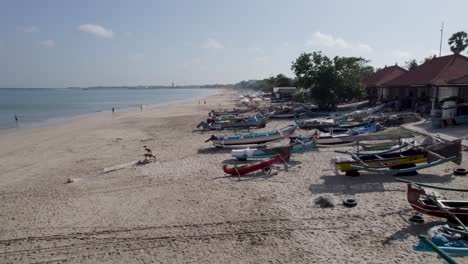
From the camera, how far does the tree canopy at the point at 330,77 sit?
30.7m

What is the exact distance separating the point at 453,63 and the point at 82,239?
2833cm

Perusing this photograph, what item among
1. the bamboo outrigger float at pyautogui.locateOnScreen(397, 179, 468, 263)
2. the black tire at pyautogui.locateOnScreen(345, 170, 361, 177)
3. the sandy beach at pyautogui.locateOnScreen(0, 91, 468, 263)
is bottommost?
the sandy beach at pyautogui.locateOnScreen(0, 91, 468, 263)

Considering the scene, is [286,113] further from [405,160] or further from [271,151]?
[405,160]

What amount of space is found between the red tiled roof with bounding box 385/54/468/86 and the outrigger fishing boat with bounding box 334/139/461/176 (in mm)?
13172

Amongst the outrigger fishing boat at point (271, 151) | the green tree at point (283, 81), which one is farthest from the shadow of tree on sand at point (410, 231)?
the green tree at point (283, 81)

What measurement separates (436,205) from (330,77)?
24.5m

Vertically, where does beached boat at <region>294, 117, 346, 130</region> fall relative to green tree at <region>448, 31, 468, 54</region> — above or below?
below

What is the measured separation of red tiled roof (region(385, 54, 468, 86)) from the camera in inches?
903

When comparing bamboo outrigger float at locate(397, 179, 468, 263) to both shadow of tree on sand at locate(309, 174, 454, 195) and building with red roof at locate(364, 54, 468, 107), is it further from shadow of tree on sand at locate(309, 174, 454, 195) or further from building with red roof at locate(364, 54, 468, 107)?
building with red roof at locate(364, 54, 468, 107)

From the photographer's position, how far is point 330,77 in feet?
100

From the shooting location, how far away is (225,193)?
36.6ft

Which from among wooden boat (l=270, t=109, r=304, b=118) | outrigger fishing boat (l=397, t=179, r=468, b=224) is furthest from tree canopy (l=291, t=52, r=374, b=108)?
outrigger fishing boat (l=397, t=179, r=468, b=224)

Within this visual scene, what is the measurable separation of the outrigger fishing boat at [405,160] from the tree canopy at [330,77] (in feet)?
64.9

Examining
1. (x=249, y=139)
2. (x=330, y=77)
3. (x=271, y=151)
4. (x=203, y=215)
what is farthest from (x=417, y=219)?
(x=330, y=77)
